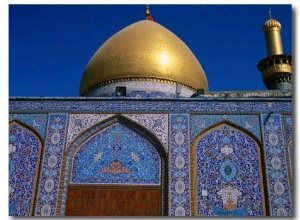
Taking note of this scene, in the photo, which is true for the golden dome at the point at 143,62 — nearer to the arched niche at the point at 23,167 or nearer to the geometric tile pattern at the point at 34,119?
the geometric tile pattern at the point at 34,119

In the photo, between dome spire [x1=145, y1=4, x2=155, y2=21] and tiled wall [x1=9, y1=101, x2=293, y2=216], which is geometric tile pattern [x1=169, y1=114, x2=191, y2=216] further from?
dome spire [x1=145, y1=4, x2=155, y2=21]

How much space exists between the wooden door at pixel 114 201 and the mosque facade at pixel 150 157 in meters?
0.02

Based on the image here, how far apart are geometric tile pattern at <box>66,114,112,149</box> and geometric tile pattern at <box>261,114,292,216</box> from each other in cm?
261

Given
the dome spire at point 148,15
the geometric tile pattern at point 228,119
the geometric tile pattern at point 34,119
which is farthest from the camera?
the dome spire at point 148,15

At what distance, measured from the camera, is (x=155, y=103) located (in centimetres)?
820

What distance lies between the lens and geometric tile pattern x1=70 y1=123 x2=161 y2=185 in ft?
24.9

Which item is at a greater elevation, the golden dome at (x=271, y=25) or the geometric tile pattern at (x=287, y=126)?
the golden dome at (x=271, y=25)

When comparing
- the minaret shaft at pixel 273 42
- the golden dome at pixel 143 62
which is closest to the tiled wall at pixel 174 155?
the golden dome at pixel 143 62

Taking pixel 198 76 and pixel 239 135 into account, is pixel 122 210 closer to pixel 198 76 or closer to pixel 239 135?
pixel 239 135

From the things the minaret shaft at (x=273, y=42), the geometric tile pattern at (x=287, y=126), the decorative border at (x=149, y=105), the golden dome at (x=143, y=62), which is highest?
the minaret shaft at (x=273, y=42)

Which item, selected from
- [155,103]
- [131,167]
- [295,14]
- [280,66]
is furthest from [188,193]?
[280,66]

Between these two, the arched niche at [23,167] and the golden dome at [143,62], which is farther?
the golden dome at [143,62]

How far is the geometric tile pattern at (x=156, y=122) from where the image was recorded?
7.94 meters

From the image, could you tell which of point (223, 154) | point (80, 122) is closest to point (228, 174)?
point (223, 154)
